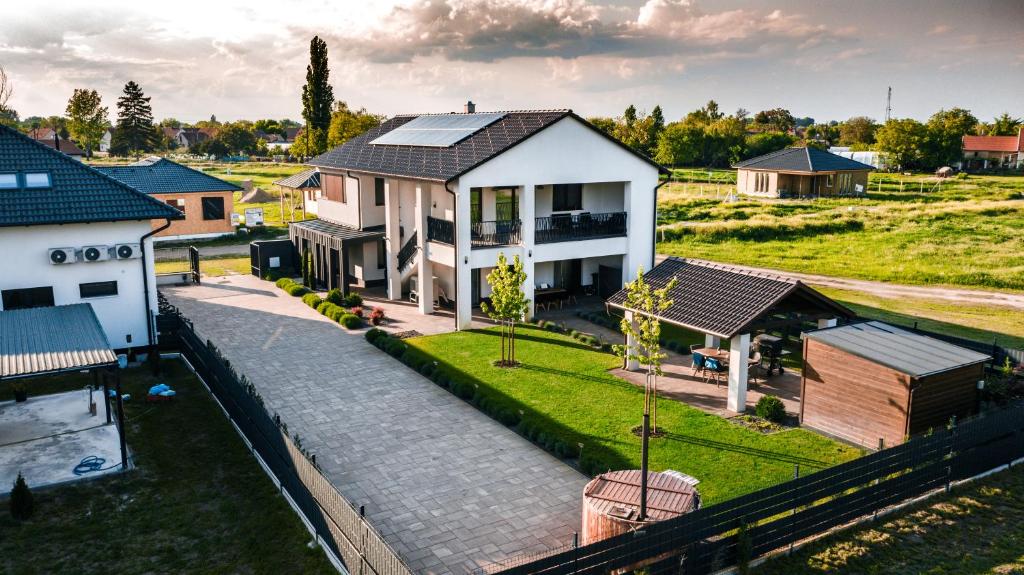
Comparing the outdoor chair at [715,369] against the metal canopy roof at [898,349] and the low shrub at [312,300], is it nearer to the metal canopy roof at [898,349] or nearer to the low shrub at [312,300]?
the metal canopy roof at [898,349]

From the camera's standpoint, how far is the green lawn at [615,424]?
48.2 feet

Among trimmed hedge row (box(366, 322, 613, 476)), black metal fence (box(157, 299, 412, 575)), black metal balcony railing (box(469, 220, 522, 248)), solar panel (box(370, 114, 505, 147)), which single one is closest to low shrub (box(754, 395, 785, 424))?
trimmed hedge row (box(366, 322, 613, 476))

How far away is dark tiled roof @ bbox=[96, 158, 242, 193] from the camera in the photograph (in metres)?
41.5

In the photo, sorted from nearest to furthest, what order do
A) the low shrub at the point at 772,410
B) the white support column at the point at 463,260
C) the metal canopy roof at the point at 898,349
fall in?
the metal canopy roof at the point at 898,349 < the low shrub at the point at 772,410 < the white support column at the point at 463,260

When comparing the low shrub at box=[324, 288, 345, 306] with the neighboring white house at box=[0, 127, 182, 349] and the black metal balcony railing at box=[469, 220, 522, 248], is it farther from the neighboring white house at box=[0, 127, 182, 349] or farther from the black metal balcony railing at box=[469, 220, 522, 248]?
the neighboring white house at box=[0, 127, 182, 349]

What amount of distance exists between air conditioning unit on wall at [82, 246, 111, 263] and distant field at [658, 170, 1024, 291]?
27.8 metres

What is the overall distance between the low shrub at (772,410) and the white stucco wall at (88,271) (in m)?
17.4

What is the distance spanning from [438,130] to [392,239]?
496 cm

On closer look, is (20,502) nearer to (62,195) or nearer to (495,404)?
(495,404)

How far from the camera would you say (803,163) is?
6581 centimetres

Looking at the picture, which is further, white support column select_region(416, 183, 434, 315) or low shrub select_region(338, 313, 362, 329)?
white support column select_region(416, 183, 434, 315)

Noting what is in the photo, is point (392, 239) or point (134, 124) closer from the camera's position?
point (392, 239)

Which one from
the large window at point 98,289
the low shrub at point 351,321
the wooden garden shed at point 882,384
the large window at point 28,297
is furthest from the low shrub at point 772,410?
the large window at point 28,297

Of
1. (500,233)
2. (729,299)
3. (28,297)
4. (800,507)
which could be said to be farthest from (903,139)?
(28,297)
